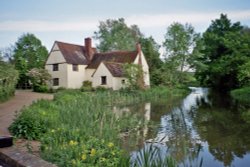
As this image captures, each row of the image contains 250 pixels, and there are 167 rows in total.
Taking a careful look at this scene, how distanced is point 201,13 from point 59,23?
12980 millimetres

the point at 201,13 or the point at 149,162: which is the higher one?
the point at 201,13

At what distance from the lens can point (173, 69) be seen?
141 ft

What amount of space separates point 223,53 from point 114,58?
15.2m

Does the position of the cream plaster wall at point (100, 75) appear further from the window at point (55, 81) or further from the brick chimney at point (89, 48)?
the brick chimney at point (89, 48)

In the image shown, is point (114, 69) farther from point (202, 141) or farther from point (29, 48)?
point (29, 48)

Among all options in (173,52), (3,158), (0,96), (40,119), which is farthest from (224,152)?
(173,52)

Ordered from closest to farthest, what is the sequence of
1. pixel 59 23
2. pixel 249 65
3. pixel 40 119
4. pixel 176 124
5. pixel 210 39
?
pixel 40 119 → pixel 176 124 → pixel 249 65 → pixel 59 23 → pixel 210 39

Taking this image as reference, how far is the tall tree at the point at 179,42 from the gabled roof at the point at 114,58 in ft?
32.6

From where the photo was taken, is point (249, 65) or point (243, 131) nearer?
point (243, 131)

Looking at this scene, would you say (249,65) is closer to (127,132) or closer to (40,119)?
(127,132)

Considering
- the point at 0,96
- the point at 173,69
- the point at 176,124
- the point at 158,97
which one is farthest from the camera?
the point at 173,69

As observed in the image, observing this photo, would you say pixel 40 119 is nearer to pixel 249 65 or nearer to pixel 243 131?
pixel 243 131

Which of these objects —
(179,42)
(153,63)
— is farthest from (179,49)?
(153,63)

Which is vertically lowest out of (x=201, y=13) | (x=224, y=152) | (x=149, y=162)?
(x=224, y=152)
